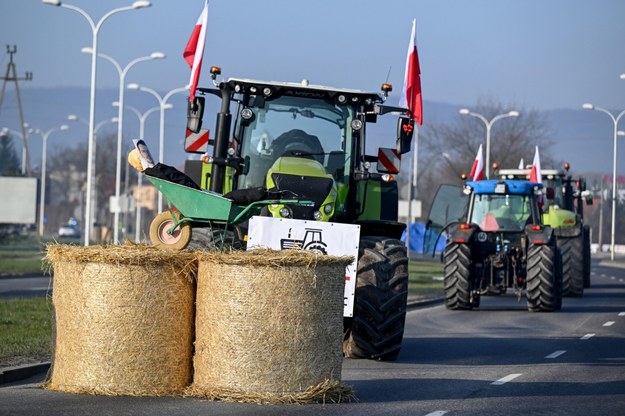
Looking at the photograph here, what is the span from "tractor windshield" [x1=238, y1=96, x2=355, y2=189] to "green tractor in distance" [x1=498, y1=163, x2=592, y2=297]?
16441mm

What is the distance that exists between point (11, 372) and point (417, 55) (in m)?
11.1

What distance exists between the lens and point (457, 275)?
26141 mm

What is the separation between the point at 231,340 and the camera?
1130 cm

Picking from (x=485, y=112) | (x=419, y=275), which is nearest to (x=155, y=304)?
(x=419, y=275)

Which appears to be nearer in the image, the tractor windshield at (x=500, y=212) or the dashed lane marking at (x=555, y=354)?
the dashed lane marking at (x=555, y=354)

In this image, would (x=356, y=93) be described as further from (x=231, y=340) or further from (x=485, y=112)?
(x=485, y=112)

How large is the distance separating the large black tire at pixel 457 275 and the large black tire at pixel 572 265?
23.5ft

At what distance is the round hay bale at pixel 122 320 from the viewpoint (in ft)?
37.6

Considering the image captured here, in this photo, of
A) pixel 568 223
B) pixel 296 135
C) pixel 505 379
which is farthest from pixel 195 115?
pixel 568 223

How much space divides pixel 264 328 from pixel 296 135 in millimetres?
5812

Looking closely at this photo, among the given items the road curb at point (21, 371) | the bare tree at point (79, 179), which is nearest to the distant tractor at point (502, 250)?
the road curb at point (21, 371)

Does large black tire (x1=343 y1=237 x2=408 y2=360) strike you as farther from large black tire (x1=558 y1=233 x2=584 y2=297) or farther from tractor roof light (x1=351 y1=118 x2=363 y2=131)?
large black tire (x1=558 y1=233 x2=584 y2=297)

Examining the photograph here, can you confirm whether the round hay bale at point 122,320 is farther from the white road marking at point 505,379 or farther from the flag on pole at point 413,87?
the flag on pole at point 413,87

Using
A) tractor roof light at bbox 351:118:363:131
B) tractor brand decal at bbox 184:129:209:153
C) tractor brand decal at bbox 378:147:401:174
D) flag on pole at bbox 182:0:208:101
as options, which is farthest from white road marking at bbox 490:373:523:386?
flag on pole at bbox 182:0:208:101
